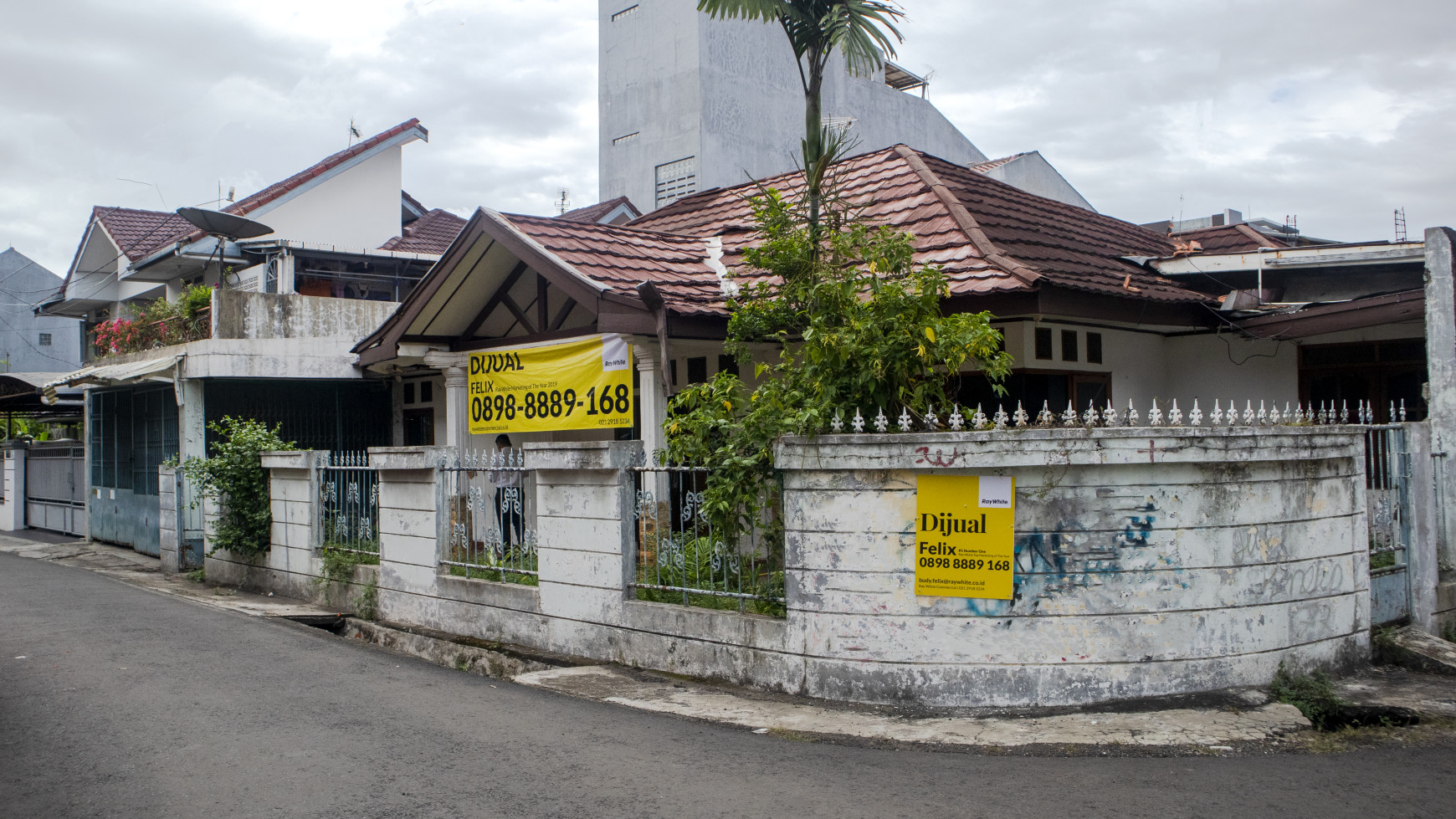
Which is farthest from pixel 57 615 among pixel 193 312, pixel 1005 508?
pixel 1005 508

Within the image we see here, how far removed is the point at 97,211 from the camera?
23.3m

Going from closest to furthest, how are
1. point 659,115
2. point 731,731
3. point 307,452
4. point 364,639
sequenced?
point 731,731
point 364,639
point 307,452
point 659,115

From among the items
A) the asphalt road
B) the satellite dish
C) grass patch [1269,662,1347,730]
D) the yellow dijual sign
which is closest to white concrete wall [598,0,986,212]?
the satellite dish

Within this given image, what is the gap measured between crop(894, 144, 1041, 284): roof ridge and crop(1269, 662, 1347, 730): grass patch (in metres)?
3.53

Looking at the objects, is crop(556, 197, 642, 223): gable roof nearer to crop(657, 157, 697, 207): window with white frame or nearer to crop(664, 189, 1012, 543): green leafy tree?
crop(657, 157, 697, 207): window with white frame

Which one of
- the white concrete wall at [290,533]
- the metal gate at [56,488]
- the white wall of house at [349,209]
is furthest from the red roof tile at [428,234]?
the metal gate at [56,488]

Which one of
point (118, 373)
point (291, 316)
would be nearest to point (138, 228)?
point (118, 373)

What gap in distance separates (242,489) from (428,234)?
9824mm

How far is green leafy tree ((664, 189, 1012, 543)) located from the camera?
22.4 feet

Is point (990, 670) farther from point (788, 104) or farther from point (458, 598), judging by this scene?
point (788, 104)

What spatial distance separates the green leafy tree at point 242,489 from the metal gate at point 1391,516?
11.4m

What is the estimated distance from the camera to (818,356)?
22.7 ft

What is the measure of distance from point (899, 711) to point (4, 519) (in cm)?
2362

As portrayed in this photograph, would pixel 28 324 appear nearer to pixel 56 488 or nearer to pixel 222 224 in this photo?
pixel 56 488
